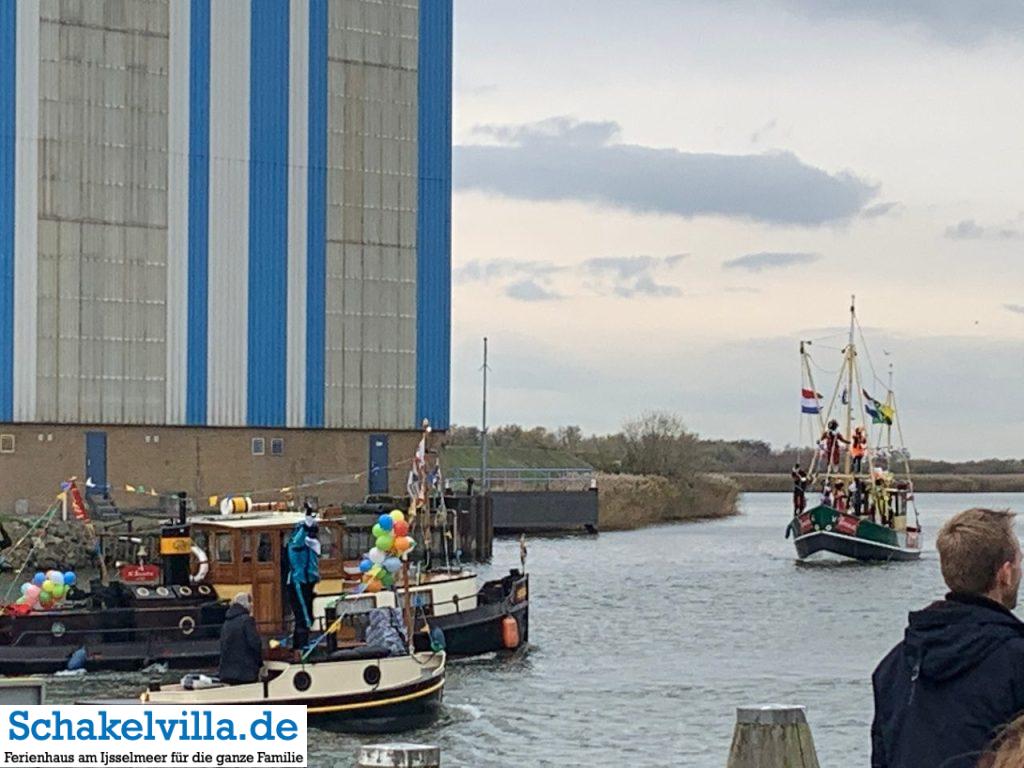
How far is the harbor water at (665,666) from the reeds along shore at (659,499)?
41880mm

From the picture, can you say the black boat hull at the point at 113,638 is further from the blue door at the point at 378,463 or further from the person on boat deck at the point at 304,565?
the blue door at the point at 378,463

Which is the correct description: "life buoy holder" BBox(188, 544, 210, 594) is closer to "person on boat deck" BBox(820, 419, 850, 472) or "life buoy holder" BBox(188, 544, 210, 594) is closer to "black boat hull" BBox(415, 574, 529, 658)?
"black boat hull" BBox(415, 574, 529, 658)

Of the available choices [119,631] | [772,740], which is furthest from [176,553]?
[772,740]

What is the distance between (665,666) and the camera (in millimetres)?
39750

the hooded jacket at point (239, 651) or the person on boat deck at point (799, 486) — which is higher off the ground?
the person on boat deck at point (799, 486)

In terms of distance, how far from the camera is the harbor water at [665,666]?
92.0ft

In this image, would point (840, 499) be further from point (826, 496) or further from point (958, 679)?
point (958, 679)

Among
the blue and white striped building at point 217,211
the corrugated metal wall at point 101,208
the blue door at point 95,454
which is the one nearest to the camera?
the blue and white striped building at point 217,211

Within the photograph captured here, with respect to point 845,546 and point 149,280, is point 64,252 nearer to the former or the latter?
point 149,280

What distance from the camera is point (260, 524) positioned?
35.1 meters

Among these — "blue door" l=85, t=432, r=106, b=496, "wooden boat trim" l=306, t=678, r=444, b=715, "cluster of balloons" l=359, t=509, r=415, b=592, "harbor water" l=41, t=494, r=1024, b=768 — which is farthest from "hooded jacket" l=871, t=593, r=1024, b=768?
"blue door" l=85, t=432, r=106, b=496

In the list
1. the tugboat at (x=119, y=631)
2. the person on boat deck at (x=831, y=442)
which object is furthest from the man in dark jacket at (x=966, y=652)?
the person on boat deck at (x=831, y=442)

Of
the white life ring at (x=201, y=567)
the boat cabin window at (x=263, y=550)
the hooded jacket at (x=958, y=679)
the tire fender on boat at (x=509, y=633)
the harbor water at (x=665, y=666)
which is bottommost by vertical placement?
the harbor water at (x=665, y=666)

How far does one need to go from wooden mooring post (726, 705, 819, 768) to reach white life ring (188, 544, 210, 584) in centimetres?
2587
